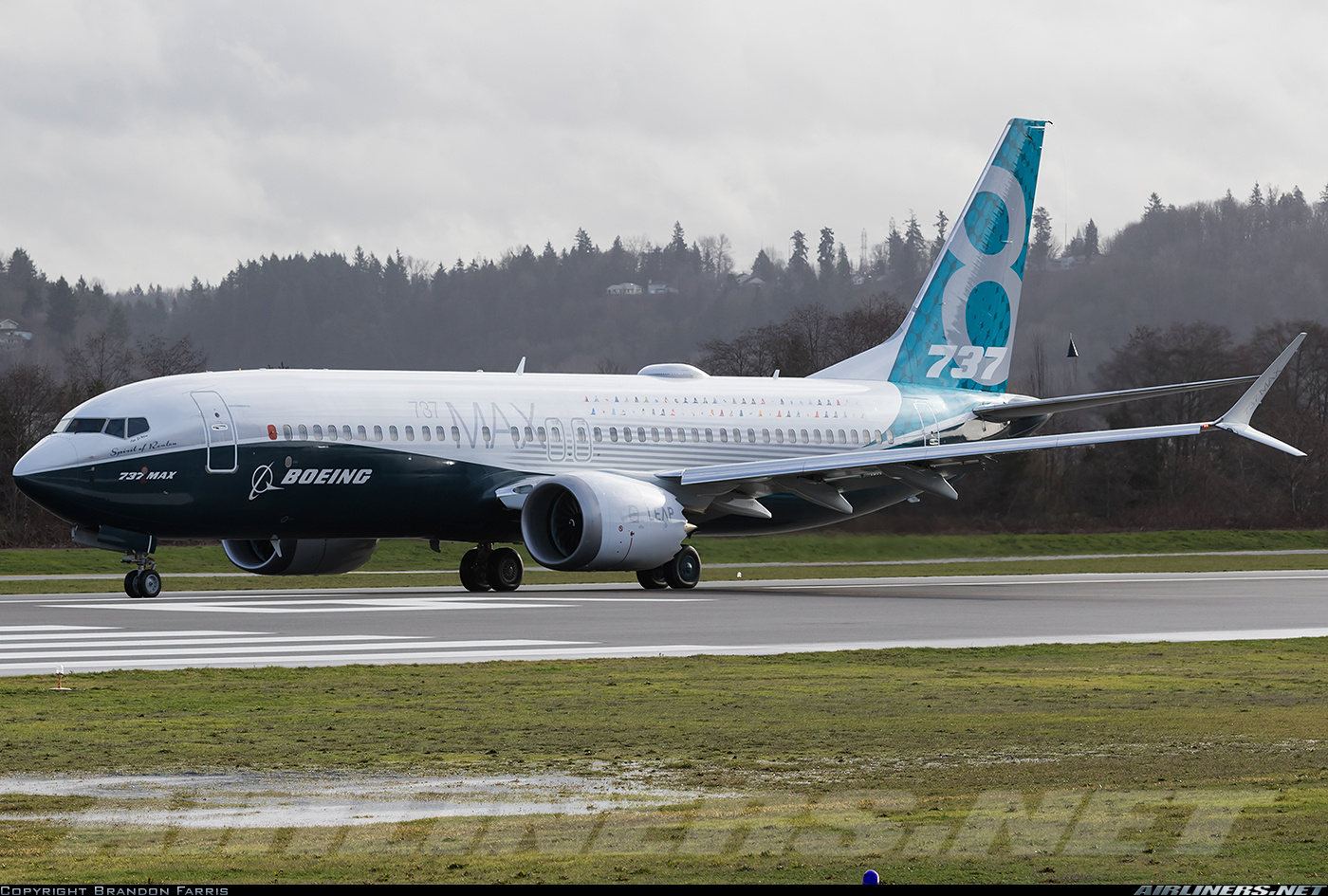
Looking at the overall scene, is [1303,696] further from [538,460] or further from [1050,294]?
[1050,294]

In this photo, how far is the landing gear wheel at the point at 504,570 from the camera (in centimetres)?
3325

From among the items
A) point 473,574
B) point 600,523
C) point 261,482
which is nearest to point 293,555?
point 473,574

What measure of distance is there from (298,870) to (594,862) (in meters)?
1.22

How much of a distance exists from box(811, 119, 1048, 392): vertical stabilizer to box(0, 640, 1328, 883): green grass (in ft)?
70.3

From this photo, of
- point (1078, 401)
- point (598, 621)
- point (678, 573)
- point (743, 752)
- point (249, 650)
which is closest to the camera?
point (743, 752)

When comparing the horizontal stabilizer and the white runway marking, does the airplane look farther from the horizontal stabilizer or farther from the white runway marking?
the white runway marking

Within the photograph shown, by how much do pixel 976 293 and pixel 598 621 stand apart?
2025 cm

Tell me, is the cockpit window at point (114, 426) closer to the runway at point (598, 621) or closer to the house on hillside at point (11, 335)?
the runway at point (598, 621)

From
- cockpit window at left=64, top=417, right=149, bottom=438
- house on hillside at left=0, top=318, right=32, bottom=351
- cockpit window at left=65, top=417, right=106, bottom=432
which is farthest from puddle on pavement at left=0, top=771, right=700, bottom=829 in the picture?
house on hillside at left=0, top=318, right=32, bottom=351

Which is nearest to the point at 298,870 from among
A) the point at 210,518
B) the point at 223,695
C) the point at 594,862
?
the point at 594,862

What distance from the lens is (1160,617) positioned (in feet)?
80.3

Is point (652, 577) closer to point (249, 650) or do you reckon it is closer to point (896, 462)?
A: point (896, 462)

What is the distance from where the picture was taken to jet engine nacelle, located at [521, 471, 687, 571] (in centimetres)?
3003

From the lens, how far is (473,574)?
33.3 metres
